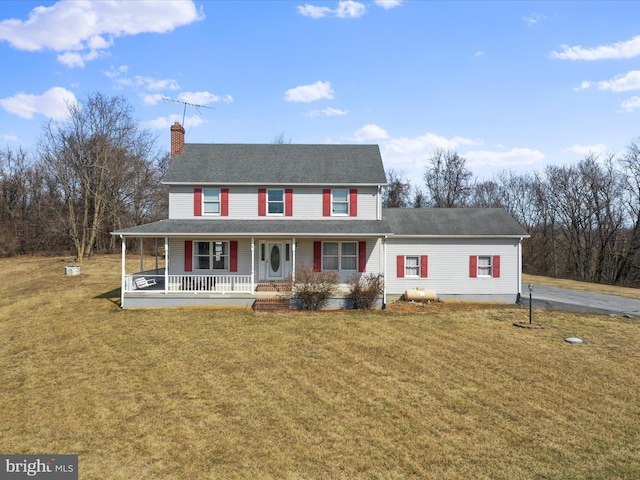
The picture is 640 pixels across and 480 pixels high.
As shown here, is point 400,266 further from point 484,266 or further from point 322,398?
point 322,398

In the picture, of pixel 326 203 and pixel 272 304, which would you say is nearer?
pixel 272 304

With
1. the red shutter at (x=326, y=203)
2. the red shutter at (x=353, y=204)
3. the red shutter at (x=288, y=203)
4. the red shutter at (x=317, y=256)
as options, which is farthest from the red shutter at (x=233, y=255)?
the red shutter at (x=353, y=204)

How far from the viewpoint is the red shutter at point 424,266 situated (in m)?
19.6

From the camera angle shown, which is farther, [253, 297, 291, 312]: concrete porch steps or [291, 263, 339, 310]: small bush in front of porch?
[291, 263, 339, 310]: small bush in front of porch

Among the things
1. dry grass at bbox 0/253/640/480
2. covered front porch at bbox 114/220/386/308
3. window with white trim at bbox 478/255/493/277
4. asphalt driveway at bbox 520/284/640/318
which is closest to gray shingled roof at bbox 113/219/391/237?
covered front porch at bbox 114/220/386/308

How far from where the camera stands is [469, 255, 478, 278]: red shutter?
64.3ft

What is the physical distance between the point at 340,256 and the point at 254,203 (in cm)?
531

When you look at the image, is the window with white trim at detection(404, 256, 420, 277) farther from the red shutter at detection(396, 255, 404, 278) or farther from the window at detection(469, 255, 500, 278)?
the window at detection(469, 255, 500, 278)

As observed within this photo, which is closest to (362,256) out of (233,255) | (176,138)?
(233,255)

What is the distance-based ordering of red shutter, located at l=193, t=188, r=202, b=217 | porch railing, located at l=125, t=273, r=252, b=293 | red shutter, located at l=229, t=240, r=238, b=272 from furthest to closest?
red shutter, located at l=193, t=188, r=202, b=217 < red shutter, located at l=229, t=240, r=238, b=272 < porch railing, located at l=125, t=273, r=252, b=293

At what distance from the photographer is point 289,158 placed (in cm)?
2169

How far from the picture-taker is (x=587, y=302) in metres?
18.4

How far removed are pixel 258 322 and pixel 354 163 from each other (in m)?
11.2

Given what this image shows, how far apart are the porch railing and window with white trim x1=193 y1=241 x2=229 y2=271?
716mm
